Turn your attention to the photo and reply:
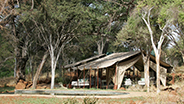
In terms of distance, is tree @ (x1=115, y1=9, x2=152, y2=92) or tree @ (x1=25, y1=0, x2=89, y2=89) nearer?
tree @ (x1=115, y1=9, x2=152, y2=92)

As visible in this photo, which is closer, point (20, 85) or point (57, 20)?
point (57, 20)

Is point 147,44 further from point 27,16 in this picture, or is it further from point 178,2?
point 27,16

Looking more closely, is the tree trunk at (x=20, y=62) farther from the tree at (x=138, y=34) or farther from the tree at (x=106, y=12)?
the tree at (x=138, y=34)

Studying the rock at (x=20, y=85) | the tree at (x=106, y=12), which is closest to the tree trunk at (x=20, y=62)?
the rock at (x=20, y=85)

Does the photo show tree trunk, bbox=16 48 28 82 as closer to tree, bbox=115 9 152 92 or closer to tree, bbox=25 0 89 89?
tree, bbox=25 0 89 89

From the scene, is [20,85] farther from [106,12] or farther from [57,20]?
[106,12]

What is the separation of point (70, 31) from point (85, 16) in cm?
244

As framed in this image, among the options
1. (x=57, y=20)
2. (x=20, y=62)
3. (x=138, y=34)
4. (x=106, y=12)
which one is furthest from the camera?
(x=20, y=62)

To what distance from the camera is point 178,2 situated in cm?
1389

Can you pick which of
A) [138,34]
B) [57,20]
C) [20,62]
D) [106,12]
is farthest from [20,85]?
[138,34]

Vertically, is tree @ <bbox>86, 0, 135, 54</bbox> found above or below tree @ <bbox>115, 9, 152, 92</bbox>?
above

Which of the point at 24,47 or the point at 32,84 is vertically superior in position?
the point at 24,47

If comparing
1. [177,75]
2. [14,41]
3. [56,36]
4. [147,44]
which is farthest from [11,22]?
[177,75]

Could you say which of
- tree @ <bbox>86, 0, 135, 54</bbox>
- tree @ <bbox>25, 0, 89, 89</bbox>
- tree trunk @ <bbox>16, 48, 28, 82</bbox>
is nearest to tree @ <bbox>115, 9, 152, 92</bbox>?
tree @ <bbox>86, 0, 135, 54</bbox>
